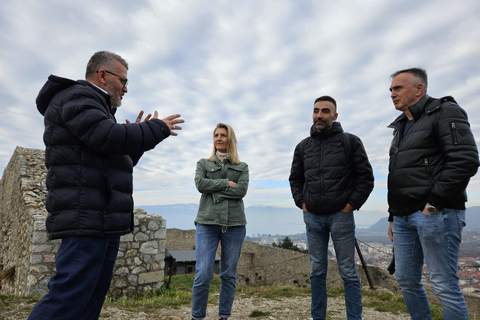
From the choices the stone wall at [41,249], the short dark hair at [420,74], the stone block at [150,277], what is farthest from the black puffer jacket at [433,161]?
the stone block at [150,277]

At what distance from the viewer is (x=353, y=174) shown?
134 inches

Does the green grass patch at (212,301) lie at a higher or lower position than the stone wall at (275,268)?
higher

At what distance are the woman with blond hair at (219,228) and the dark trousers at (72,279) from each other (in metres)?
1.54

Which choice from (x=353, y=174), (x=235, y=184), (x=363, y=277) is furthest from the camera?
(x=363, y=277)

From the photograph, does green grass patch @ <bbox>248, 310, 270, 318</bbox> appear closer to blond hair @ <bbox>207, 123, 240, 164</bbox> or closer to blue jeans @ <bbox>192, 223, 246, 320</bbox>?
blue jeans @ <bbox>192, 223, 246, 320</bbox>

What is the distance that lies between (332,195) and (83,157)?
2.46m

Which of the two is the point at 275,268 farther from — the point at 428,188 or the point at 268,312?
the point at 428,188

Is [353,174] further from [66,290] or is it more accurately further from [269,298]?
[269,298]

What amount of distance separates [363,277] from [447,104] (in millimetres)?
13278

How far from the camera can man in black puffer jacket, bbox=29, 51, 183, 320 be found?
1825mm

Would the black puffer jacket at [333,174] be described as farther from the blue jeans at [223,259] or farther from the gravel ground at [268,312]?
the gravel ground at [268,312]

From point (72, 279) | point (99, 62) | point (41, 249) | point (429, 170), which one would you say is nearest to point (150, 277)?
point (41, 249)

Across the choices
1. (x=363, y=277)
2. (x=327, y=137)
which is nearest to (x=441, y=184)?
(x=327, y=137)

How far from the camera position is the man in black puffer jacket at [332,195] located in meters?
3.19
